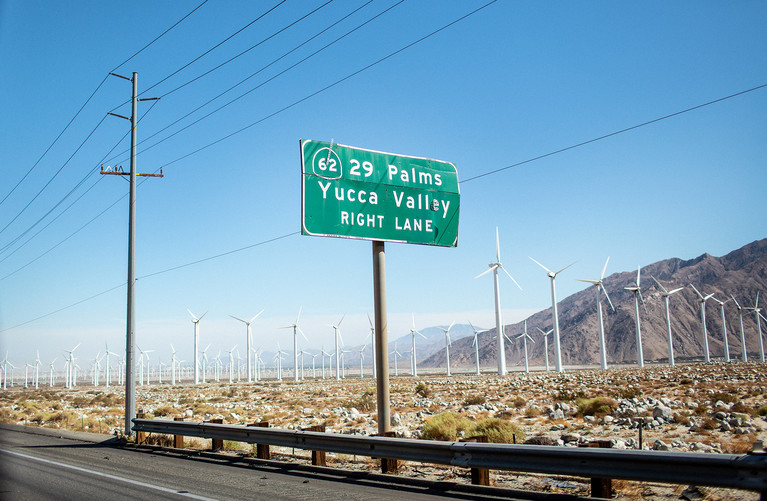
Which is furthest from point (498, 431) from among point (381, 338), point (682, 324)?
point (682, 324)

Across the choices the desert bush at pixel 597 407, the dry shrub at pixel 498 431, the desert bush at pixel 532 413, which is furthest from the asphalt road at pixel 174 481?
the desert bush at pixel 597 407

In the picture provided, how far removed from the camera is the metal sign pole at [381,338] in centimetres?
1153

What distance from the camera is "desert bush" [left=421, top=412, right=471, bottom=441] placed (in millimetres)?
15125

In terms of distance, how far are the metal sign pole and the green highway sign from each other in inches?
20.6

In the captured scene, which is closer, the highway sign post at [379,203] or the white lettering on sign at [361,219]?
the highway sign post at [379,203]

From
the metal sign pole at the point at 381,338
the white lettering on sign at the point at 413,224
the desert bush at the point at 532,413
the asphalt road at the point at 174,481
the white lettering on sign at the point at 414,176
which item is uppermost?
the white lettering on sign at the point at 414,176

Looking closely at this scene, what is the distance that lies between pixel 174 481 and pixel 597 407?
1615cm

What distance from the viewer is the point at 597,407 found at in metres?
20.8

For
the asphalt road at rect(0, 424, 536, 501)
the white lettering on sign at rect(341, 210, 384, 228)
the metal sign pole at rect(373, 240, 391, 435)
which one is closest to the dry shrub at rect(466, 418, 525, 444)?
the metal sign pole at rect(373, 240, 391, 435)

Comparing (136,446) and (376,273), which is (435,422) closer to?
(376,273)

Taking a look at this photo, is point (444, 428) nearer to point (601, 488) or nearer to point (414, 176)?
point (414, 176)

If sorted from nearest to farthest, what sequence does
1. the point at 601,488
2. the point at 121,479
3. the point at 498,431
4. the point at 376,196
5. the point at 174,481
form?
the point at 601,488 < the point at 174,481 < the point at 121,479 < the point at 376,196 < the point at 498,431

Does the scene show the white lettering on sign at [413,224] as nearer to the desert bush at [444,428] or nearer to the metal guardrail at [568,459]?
the metal guardrail at [568,459]

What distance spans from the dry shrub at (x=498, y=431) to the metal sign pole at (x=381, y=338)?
250 cm
